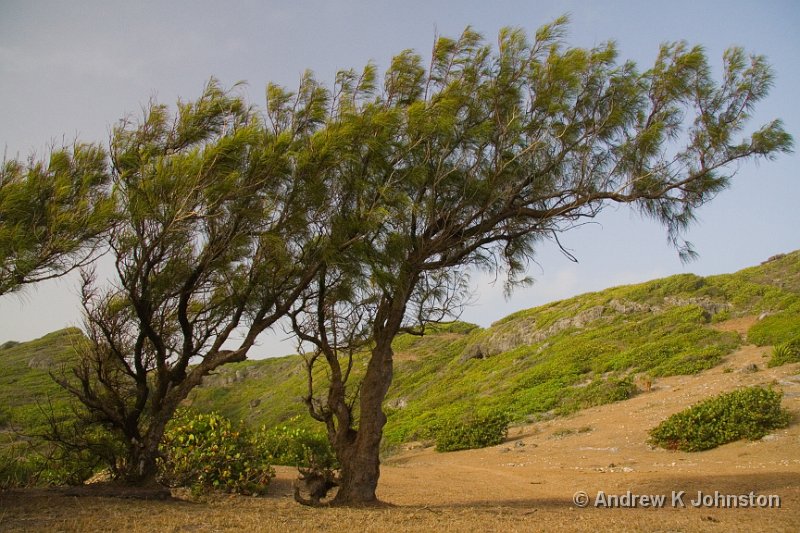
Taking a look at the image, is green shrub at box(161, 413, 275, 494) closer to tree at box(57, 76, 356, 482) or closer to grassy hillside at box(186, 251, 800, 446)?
tree at box(57, 76, 356, 482)

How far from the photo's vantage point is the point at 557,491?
9.76 metres

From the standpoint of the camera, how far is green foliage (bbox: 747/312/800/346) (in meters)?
19.2

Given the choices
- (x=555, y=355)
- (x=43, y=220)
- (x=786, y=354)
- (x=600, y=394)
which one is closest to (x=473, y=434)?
(x=600, y=394)

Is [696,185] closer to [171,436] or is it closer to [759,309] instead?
[171,436]

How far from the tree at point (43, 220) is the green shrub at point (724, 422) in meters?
11.9

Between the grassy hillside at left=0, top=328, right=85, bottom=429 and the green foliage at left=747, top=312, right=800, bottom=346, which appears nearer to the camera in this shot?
the green foliage at left=747, top=312, right=800, bottom=346

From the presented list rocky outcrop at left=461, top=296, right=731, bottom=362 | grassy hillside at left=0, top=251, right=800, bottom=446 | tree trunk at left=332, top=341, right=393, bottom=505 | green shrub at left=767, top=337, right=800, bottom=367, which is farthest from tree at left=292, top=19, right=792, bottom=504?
rocky outcrop at left=461, top=296, right=731, bottom=362

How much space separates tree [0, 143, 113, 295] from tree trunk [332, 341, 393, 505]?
3691mm

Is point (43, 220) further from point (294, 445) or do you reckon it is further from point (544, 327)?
point (544, 327)

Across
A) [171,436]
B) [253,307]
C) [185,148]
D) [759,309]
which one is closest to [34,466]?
[171,436]

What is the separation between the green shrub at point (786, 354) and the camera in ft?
54.3

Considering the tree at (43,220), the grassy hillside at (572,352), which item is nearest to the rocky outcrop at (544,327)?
the grassy hillside at (572,352)

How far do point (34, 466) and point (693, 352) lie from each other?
2010cm

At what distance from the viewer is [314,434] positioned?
12523 millimetres
